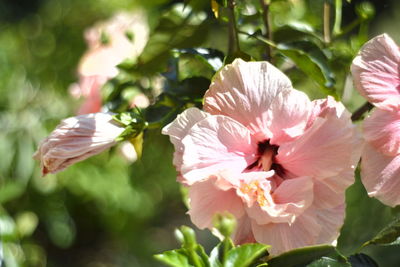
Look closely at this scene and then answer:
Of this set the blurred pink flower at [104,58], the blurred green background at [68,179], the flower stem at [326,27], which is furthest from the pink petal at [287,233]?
the blurred green background at [68,179]

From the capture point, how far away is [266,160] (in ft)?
1.53

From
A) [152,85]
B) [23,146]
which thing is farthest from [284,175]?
[23,146]

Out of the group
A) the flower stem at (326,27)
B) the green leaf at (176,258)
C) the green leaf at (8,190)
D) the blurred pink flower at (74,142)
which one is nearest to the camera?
the green leaf at (176,258)

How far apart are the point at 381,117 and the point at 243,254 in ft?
0.44

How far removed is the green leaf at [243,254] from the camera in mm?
393

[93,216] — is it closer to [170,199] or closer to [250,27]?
[170,199]

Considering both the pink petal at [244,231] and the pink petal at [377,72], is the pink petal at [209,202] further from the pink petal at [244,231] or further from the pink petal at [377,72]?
the pink petal at [377,72]

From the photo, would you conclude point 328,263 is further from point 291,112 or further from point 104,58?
point 104,58

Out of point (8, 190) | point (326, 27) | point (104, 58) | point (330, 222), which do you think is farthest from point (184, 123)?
point (8, 190)

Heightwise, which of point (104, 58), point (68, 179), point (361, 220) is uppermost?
point (104, 58)

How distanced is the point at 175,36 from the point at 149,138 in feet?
0.39

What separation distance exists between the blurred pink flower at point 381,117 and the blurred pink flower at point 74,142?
0.65ft

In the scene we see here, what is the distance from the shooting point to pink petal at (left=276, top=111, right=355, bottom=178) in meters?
0.43

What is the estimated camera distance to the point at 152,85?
27.5 inches
